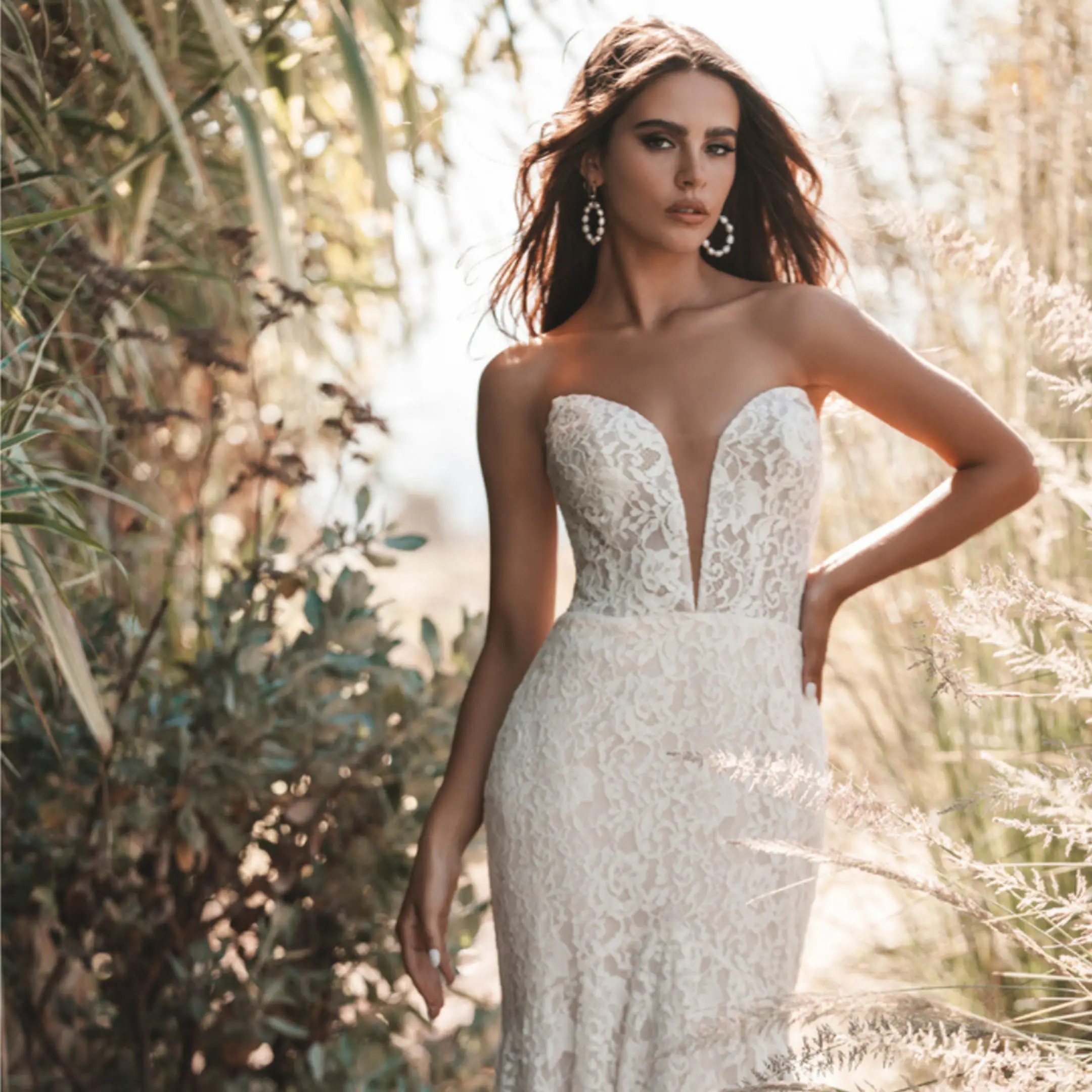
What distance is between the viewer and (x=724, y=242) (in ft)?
7.95

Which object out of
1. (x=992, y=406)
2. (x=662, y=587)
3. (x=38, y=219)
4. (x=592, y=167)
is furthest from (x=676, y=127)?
(x=992, y=406)

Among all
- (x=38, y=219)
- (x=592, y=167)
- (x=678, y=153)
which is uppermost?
(x=592, y=167)

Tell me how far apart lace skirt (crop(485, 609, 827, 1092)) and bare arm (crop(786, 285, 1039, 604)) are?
0.57 feet

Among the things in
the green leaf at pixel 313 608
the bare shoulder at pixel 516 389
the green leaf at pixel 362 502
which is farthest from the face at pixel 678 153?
the green leaf at pixel 313 608

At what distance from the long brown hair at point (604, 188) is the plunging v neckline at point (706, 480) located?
1.20ft

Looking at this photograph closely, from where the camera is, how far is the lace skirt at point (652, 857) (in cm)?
196

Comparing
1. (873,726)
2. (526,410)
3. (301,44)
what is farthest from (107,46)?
(873,726)

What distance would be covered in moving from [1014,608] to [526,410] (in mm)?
938

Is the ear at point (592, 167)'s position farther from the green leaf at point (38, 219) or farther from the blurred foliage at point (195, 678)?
the green leaf at point (38, 219)

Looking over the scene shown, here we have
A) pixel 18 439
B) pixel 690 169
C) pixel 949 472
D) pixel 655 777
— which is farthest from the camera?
pixel 949 472

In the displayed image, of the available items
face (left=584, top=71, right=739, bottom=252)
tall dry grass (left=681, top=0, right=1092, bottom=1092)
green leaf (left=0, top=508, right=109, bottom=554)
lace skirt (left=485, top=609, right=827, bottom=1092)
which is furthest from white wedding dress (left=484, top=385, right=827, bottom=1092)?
green leaf (left=0, top=508, right=109, bottom=554)

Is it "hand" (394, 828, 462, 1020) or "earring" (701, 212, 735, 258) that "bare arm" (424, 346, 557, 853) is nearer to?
"hand" (394, 828, 462, 1020)

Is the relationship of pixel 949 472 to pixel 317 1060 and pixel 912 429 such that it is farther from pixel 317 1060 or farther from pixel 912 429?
pixel 317 1060

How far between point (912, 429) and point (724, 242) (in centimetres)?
54
